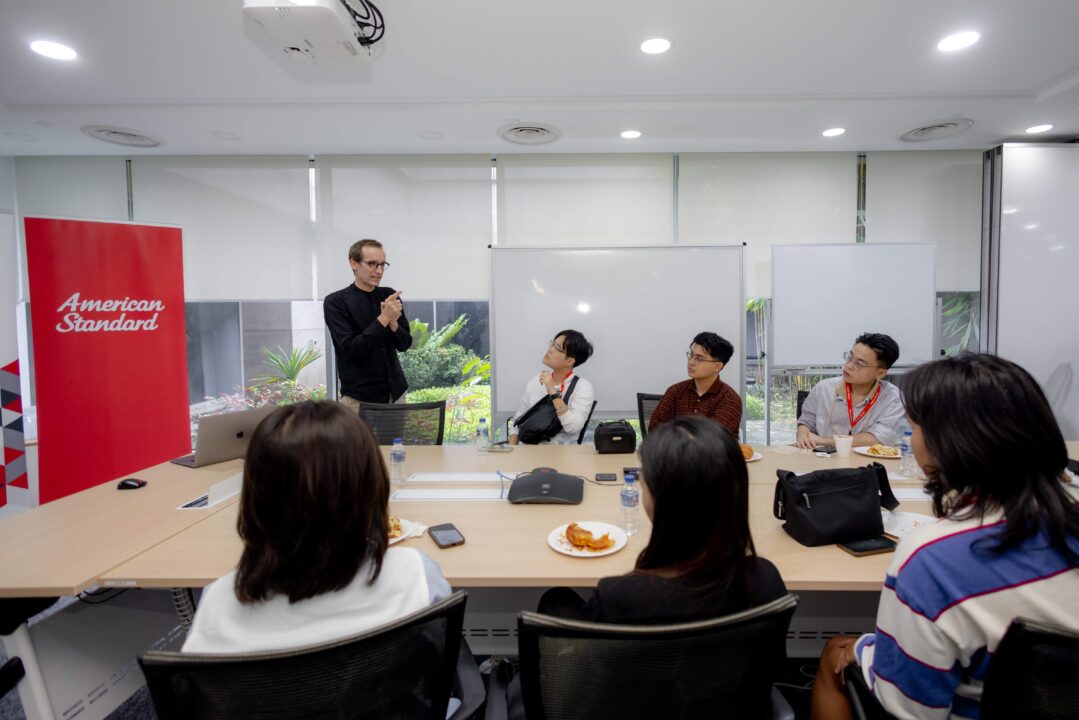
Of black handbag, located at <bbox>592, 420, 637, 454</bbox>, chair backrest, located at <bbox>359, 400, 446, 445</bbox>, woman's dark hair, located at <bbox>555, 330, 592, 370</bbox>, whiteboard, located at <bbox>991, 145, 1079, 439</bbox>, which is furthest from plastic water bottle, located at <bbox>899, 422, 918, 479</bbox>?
whiteboard, located at <bbox>991, 145, 1079, 439</bbox>

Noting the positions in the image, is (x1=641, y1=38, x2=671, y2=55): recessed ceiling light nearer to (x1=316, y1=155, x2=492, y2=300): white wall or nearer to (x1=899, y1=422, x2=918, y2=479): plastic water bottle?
(x1=316, y1=155, x2=492, y2=300): white wall

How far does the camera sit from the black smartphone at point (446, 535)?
155 centimetres

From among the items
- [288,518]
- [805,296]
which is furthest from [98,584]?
[805,296]

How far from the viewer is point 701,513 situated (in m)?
0.99

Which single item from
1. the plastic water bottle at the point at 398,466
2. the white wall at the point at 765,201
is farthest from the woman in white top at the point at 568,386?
the white wall at the point at 765,201

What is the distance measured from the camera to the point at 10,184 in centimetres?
414

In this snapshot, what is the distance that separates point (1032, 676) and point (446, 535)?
4.31 feet

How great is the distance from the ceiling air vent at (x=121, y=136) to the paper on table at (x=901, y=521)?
4.77 meters

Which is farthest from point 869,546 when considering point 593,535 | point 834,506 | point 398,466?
point 398,466

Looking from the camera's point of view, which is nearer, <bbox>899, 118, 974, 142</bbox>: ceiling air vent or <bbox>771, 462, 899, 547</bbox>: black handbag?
<bbox>771, 462, 899, 547</bbox>: black handbag

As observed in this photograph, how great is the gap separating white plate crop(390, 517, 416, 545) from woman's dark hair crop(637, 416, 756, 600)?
854 millimetres

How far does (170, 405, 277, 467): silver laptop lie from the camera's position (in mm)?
2363

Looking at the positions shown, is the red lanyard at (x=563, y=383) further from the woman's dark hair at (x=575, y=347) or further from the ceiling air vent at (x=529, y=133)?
the ceiling air vent at (x=529, y=133)

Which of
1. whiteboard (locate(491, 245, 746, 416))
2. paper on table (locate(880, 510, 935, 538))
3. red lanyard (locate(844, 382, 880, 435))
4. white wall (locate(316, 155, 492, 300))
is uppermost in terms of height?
white wall (locate(316, 155, 492, 300))
